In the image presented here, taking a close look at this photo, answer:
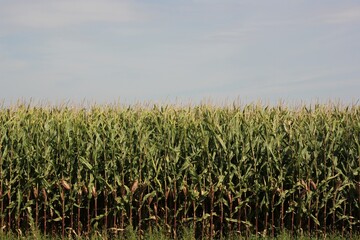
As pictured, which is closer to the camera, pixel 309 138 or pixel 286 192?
pixel 286 192

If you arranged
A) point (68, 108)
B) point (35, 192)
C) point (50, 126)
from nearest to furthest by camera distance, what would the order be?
1. point (35, 192)
2. point (50, 126)
3. point (68, 108)

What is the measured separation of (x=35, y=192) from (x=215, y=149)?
13.9ft

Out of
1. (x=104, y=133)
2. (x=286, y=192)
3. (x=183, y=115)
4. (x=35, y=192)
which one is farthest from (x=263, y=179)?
(x=35, y=192)

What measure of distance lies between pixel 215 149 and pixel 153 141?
1.46 metres

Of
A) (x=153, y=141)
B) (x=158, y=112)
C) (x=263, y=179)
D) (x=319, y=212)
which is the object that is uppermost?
(x=158, y=112)

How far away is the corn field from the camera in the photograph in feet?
37.3

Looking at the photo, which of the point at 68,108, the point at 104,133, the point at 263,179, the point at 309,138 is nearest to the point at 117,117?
the point at 104,133

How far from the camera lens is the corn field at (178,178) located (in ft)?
37.3

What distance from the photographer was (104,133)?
11.8 meters

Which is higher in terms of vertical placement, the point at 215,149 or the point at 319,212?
the point at 215,149

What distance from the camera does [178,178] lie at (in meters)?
11.4

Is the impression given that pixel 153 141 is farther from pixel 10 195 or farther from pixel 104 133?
pixel 10 195

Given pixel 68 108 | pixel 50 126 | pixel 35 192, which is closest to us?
pixel 35 192

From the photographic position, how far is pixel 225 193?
11.5 metres
